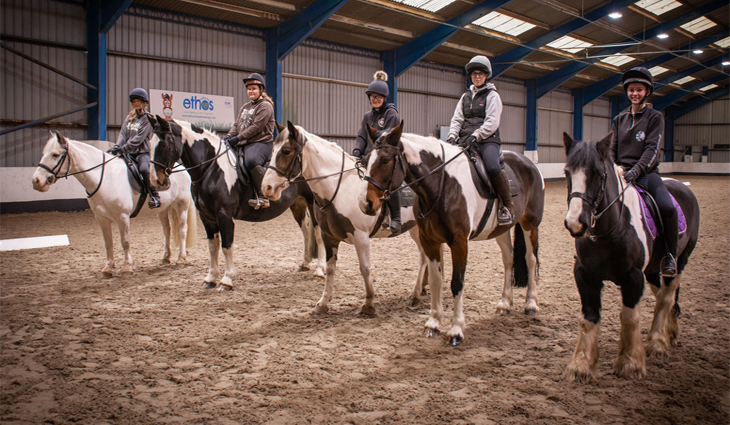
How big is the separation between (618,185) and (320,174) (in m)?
2.48

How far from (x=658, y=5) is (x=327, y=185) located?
19.4 m

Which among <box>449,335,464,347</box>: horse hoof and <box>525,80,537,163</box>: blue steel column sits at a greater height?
<box>525,80,537,163</box>: blue steel column

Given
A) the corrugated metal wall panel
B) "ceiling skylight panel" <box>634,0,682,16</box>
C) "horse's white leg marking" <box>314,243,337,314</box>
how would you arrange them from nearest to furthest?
"horse's white leg marking" <box>314,243,337,314</box>
the corrugated metal wall panel
"ceiling skylight panel" <box>634,0,682,16</box>

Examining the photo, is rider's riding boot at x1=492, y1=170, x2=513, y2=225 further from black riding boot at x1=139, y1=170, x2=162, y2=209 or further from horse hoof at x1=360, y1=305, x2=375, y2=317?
black riding boot at x1=139, y1=170, x2=162, y2=209

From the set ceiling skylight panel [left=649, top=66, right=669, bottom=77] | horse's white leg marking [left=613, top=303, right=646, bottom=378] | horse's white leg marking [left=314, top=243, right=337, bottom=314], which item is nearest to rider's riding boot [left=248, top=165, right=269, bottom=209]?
horse's white leg marking [left=314, top=243, right=337, bottom=314]

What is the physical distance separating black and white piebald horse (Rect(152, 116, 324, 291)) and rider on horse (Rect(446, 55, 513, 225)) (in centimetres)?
Answer: 199

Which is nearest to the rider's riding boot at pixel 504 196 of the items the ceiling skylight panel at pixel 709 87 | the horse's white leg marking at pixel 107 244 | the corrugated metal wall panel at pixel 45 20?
the horse's white leg marking at pixel 107 244

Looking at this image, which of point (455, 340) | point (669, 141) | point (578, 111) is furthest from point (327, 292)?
point (669, 141)

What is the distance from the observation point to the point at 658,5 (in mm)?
17953

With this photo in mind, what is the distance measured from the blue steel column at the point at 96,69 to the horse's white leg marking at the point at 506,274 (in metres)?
10.1

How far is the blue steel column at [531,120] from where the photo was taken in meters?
23.2

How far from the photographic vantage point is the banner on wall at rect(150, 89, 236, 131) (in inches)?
476

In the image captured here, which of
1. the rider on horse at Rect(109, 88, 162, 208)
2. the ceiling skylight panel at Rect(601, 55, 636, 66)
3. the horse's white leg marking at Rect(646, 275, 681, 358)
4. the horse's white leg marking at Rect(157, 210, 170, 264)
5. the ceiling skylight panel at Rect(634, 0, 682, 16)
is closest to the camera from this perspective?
the horse's white leg marking at Rect(646, 275, 681, 358)

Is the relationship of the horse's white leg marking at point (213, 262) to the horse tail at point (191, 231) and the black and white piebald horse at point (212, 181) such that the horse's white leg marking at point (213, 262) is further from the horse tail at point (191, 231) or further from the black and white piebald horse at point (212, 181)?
the horse tail at point (191, 231)
